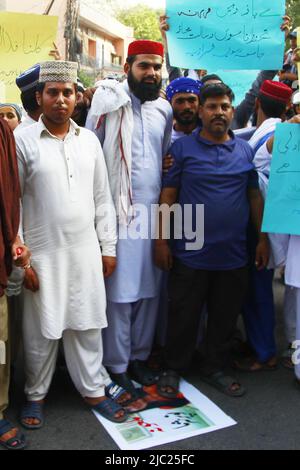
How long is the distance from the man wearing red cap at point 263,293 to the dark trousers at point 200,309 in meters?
0.22

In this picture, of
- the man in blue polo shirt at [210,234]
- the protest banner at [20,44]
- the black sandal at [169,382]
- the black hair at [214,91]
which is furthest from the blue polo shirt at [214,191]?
the protest banner at [20,44]

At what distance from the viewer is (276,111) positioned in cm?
328

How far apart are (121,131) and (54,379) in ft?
5.29

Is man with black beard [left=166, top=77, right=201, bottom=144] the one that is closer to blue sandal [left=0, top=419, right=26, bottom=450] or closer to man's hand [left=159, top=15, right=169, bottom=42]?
man's hand [left=159, top=15, right=169, bottom=42]

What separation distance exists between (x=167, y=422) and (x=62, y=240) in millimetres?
1140

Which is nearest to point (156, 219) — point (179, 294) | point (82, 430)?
point (179, 294)

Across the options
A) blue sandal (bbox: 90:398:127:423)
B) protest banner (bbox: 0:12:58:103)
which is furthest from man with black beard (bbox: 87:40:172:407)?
protest banner (bbox: 0:12:58:103)

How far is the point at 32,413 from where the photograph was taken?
2.63 metres

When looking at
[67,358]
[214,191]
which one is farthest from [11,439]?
[214,191]

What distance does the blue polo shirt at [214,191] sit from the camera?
2.78 m

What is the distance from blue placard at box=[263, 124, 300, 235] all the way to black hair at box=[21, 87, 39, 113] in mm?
1466

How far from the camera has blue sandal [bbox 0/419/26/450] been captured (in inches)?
94.6
